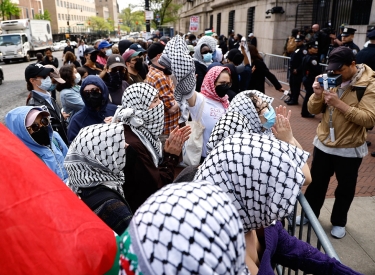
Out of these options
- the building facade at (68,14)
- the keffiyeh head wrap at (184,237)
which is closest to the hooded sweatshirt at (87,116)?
the keffiyeh head wrap at (184,237)

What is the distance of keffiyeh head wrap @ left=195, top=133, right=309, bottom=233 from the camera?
139 centimetres

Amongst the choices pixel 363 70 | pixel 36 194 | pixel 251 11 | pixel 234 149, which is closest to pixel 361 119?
pixel 363 70

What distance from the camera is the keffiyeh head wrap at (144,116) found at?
2.69 meters

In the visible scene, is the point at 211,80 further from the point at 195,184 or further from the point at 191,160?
the point at 195,184

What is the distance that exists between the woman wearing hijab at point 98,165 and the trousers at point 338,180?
2527 mm

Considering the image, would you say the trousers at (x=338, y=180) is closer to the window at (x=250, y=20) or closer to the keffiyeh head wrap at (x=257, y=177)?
the keffiyeh head wrap at (x=257, y=177)

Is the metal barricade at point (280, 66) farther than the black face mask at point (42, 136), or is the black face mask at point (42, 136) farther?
the metal barricade at point (280, 66)

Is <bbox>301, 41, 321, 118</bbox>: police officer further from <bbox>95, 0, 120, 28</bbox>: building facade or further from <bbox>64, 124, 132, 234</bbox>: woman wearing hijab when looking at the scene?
<bbox>95, 0, 120, 28</bbox>: building facade

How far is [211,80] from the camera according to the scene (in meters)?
3.65

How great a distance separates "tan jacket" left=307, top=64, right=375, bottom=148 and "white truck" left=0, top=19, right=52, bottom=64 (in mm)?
29916

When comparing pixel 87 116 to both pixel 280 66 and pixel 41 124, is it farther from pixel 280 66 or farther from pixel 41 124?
pixel 280 66

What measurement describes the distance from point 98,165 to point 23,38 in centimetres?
3248

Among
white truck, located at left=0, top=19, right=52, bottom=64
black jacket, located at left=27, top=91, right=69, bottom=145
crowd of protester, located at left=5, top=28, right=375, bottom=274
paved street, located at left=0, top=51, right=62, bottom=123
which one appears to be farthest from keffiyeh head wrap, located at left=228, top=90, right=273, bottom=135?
white truck, located at left=0, top=19, right=52, bottom=64

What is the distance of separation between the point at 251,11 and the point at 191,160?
19.2 m
